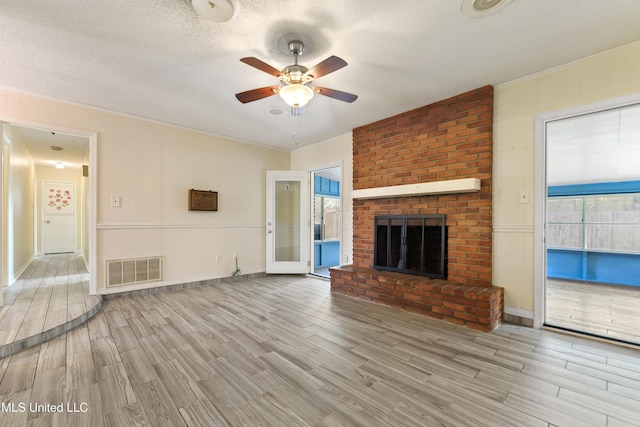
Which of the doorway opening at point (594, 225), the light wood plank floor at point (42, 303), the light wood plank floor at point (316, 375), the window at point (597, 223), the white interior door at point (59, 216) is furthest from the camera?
the white interior door at point (59, 216)

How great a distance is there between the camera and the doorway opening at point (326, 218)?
21.0 ft

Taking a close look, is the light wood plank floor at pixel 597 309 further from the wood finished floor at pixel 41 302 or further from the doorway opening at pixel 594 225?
the wood finished floor at pixel 41 302

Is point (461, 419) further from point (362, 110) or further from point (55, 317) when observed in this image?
point (55, 317)

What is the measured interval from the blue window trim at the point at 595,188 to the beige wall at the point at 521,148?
3.69 meters

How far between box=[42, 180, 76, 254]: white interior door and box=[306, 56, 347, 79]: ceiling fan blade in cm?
934

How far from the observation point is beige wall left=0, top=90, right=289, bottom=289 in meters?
3.66

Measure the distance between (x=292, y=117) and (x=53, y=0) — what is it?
255cm

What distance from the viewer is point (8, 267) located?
3916 millimetres

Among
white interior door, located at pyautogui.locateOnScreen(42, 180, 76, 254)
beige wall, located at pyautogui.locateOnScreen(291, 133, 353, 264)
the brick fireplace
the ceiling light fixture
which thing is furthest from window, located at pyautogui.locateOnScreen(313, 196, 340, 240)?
white interior door, located at pyautogui.locateOnScreen(42, 180, 76, 254)

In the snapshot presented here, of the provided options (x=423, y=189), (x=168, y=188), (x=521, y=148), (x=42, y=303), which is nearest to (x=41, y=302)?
(x=42, y=303)

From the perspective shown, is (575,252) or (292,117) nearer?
(292,117)

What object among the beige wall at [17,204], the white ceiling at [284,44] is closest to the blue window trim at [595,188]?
the white ceiling at [284,44]

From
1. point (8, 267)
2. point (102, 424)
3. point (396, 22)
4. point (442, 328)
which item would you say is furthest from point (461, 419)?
point (8, 267)

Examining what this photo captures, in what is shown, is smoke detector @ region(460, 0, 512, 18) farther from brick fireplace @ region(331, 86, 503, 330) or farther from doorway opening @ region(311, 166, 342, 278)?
doorway opening @ region(311, 166, 342, 278)
